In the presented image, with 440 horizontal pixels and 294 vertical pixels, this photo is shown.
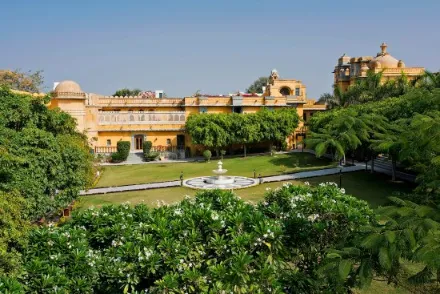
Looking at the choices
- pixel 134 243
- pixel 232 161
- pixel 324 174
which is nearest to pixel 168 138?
pixel 232 161

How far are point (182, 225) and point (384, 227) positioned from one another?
4.25 metres

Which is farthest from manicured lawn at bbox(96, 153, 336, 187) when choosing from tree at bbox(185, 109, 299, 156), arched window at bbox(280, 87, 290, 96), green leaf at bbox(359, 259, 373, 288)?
green leaf at bbox(359, 259, 373, 288)

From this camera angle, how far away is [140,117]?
4406cm

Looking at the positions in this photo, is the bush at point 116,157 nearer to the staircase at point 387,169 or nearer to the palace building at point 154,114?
the palace building at point 154,114

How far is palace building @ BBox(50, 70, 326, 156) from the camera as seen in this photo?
42.2 m

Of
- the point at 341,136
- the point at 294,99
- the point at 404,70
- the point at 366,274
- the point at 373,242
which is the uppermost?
the point at 404,70

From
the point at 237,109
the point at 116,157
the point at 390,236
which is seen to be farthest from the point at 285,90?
the point at 390,236

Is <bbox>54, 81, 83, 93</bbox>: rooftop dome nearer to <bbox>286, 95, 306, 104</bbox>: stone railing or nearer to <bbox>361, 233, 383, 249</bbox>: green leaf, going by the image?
<bbox>286, 95, 306, 104</bbox>: stone railing

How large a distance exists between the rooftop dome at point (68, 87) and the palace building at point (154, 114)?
0.32 ft

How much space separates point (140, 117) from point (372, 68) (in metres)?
26.7

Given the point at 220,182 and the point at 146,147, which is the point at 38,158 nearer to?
the point at 220,182

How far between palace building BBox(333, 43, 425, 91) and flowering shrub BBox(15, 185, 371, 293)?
108 ft

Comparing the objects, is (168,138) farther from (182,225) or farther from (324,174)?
(182,225)

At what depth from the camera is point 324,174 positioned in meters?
29.8
